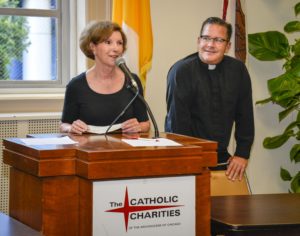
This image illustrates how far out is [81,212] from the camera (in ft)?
6.70

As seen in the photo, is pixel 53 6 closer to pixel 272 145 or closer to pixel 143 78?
pixel 143 78

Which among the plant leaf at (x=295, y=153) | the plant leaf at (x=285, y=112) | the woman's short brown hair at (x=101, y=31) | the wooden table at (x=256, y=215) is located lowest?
the plant leaf at (x=295, y=153)

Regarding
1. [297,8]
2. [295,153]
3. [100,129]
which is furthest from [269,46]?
[100,129]

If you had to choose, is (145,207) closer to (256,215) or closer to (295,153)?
(256,215)

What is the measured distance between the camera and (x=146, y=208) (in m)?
2.07

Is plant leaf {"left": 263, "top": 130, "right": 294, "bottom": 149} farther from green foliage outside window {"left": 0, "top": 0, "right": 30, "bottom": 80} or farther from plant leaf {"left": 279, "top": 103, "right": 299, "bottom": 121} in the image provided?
green foliage outside window {"left": 0, "top": 0, "right": 30, "bottom": 80}

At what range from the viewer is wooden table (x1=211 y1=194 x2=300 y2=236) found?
2240 mm

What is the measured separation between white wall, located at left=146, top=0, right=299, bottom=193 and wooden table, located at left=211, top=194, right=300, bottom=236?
207 cm

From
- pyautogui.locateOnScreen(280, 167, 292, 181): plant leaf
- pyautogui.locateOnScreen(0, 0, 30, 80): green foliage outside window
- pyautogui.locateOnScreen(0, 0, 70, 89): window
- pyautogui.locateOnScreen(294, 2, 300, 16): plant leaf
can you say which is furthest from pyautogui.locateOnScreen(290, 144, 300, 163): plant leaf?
pyautogui.locateOnScreen(0, 0, 30, 80): green foliage outside window

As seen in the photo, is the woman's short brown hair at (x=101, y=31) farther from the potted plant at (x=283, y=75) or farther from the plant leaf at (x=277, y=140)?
the plant leaf at (x=277, y=140)

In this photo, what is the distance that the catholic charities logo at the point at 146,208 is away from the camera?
2.03 metres

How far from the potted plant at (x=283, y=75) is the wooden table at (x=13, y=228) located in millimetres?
2885

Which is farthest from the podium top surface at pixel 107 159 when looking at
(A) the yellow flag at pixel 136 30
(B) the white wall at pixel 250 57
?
(B) the white wall at pixel 250 57

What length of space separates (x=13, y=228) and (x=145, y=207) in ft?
1.44
